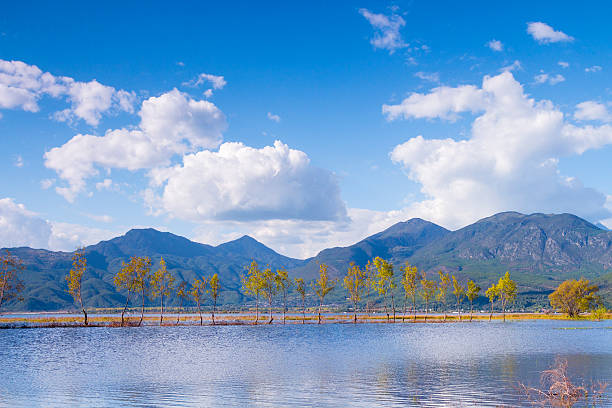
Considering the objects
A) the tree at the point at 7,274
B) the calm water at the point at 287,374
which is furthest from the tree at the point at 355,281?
the tree at the point at 7,274

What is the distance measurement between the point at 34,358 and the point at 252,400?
1860 inches

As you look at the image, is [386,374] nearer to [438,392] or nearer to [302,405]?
[438,392]

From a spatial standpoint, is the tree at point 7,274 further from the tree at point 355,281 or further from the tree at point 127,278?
the tree at point 355,281

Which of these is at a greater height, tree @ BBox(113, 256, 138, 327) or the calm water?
tree @ BBox(113, 256, 138, 327)

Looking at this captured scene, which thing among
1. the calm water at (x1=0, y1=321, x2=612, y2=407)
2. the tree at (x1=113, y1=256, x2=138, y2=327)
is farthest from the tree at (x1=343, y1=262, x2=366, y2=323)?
the calm water at (x1=0, y1=321, x2=612, y2=407)

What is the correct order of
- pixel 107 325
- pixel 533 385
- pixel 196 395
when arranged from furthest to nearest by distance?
pixel 107 325
pixel 533 385
pixel 196 395

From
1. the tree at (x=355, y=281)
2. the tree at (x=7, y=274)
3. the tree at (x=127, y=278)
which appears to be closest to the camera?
the tree at (x=7, y=274)

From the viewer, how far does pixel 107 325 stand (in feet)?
528

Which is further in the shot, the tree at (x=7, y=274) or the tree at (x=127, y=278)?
the tree at (x=127, y=278)

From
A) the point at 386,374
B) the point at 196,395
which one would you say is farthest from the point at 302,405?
the point at 386,374

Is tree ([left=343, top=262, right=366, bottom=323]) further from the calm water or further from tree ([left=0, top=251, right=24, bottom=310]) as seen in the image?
tree ([left=0, top=251, right=24, bottom=310])

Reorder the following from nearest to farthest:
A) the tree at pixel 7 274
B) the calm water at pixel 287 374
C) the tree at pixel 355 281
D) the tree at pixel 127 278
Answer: the calm water at pixel 287 374 < the tree at pixel 7 274 < the tree at pixel 127 278 < the tree at pixel 355 281

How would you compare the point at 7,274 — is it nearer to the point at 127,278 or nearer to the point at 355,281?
the point at 127,278

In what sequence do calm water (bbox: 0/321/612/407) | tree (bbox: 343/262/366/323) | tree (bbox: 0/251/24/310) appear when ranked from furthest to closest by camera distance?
tree (bbox: 343/262/366/323), tree (bbox: 0/251/24/310), calm water (bbox: 0/321/612/407)
